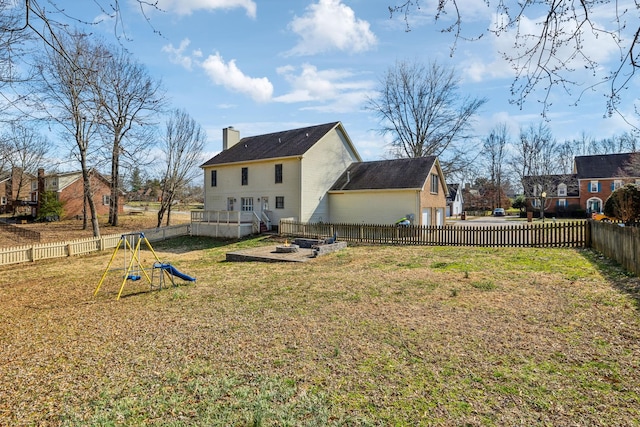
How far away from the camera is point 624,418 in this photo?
12.3 ft

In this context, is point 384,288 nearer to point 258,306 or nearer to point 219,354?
point 258,306

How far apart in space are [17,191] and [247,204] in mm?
47704

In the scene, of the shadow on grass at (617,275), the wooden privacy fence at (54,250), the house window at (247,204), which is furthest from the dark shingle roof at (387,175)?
the wooden privacy fence at (54,250)

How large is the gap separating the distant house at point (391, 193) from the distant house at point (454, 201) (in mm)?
27781

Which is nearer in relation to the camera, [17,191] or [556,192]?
[556,192]

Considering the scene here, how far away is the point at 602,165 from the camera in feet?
160

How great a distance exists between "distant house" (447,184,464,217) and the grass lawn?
45.8 metres

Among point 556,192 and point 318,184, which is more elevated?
point 556,192

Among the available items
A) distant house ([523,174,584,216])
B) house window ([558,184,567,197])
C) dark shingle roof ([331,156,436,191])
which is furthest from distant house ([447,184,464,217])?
dark shingle roof ([331,156,436,191])

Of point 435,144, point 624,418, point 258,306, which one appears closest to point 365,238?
point 258,306

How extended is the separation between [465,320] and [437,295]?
6.13ft

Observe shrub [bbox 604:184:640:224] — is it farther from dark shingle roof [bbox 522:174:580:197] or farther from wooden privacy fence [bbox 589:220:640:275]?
dark shingle roof [bbox 522:174:580:197]

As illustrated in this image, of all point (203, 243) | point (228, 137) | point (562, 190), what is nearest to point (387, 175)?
point (203, 243)

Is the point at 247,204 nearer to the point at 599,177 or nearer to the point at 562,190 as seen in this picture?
the point at 562,190
